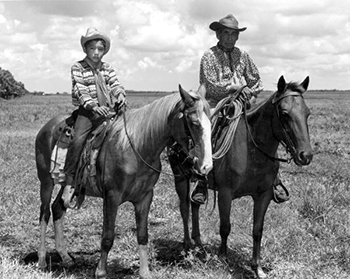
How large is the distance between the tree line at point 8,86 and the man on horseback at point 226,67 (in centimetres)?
7199

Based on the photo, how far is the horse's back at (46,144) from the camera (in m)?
6.33

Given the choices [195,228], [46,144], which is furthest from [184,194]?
[46,144]

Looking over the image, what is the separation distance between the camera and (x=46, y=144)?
6414 mm

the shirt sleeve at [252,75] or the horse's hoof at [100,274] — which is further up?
the shirt sleeve at [252,75]

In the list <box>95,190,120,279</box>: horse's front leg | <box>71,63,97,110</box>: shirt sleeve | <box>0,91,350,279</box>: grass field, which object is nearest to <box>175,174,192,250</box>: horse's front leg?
<box>0,91,350,279</box>: grass field

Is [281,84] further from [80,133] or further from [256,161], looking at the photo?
[80,133]

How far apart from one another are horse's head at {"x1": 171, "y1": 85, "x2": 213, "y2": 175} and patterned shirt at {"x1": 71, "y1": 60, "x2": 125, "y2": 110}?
1.31 metres

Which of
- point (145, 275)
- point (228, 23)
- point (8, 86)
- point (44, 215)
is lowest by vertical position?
point (145, 275)

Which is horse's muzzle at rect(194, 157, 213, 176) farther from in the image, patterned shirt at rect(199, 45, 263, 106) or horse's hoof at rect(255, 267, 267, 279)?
patterned shirt at rect(199, 45, 263, 106)

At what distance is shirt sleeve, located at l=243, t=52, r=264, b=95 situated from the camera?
646 centimetres

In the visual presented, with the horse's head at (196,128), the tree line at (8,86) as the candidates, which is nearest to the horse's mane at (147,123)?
the horse's head at (196,128)

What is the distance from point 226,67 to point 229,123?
0.96 m

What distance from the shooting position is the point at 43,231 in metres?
6.18

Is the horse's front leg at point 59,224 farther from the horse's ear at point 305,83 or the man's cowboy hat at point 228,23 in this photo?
the horse's ear at point 305,83
